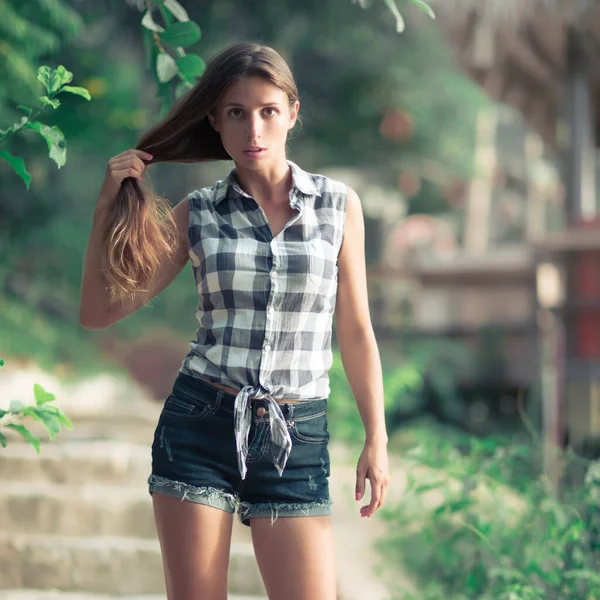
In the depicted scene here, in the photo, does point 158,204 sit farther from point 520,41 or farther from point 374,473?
point 520,41

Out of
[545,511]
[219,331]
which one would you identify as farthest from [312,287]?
[545,511]

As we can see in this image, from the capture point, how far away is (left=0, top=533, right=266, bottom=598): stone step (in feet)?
13.0

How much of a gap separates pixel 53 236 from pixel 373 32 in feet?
12.6

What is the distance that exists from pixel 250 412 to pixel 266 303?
21 cm

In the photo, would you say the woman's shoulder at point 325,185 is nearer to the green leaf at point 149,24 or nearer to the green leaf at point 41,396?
the green leaf at point 149,24

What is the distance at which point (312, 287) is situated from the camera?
192 centimetres

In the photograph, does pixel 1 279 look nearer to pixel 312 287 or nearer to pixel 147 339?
pixel 147 339

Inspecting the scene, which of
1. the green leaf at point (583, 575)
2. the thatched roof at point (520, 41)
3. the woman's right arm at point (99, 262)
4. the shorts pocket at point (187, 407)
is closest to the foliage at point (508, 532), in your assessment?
the green leaf at point (583, 575)

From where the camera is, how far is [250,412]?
6.19ft

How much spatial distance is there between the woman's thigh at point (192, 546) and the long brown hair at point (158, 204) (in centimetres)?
45

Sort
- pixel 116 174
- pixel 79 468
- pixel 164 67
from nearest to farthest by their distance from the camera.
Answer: pixel 116 174 → pixel 164 67 → pixel 79 468

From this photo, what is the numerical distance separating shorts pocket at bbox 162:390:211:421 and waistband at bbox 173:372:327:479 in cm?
1

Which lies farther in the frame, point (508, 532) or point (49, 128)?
point (508, 532)

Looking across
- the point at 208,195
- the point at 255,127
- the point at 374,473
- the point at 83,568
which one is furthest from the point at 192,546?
the point at 83,568
